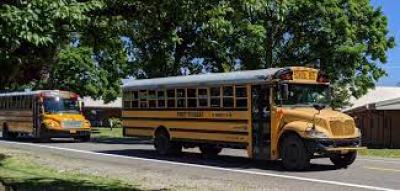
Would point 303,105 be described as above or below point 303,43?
below

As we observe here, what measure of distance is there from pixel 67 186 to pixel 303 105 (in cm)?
783

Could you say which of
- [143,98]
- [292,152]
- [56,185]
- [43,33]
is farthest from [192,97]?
[43,33]

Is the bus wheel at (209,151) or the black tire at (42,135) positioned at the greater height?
the black tire at (42,135)

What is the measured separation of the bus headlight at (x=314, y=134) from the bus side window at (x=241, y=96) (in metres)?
2.41

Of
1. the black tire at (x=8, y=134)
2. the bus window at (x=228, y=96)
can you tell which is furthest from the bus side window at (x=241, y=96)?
the black tire at (x=8, y=134)

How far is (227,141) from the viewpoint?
20875 mm

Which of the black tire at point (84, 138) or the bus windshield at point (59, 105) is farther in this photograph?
the black tire at point (84, 138)

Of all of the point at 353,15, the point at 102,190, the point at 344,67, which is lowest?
the point at 102,190

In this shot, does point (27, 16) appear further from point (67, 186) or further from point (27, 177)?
point (27, 177)

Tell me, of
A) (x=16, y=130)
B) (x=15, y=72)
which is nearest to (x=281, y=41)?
(x=16, y=130)

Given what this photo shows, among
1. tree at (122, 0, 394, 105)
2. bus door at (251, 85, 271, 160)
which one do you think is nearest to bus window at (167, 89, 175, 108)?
bus door at (251, 85, 271, 160)

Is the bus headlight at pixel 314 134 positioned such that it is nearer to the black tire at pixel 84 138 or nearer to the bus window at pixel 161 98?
the bus window at pixel 161 98

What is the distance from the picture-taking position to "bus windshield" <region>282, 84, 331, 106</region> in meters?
19.4

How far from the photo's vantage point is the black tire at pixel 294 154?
18.3 m
